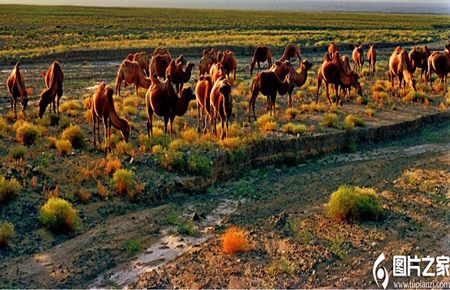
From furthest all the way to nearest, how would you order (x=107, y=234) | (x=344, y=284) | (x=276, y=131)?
(x=276, y=131), (x=107, y=234), (x=344, y=284)

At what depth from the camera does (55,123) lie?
60.2 ft

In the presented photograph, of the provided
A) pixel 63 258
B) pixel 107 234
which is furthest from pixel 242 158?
pixel 63 258

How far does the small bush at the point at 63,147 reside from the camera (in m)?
15.0

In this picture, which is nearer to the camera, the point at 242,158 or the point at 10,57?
the point at 242,158

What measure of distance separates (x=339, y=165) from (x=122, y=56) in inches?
1134

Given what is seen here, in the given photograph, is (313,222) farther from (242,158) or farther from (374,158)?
(374,158)

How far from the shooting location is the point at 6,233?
10.4m

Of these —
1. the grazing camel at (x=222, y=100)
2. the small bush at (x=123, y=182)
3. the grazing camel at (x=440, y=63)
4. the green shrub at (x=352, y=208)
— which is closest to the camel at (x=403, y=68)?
the grazing camel at (x=440, y=63)

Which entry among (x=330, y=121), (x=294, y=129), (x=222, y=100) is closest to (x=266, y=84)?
(x=294, y=129)

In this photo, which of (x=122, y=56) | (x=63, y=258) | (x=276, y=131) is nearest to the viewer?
(x=63, y=258)

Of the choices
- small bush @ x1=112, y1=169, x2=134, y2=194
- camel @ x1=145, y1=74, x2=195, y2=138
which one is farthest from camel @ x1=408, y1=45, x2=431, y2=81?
small bush @ x1=112, y1=169, x2=134, y2=194

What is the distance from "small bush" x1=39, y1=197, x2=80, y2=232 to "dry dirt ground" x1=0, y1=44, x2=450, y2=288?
0.16m

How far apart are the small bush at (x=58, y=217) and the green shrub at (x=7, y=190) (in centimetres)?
106

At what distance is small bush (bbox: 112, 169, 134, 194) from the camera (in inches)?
Result: 512
